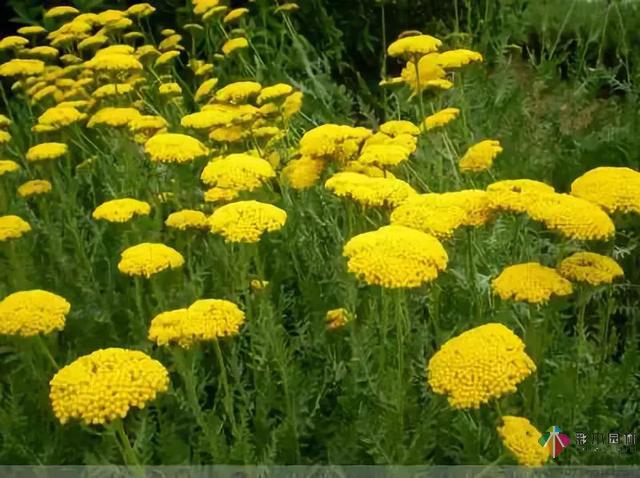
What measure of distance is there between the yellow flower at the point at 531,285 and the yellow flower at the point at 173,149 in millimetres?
905

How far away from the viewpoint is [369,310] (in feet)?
7.33

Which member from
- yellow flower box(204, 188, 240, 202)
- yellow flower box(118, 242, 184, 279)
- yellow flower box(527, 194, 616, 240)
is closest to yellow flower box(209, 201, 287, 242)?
yellow flower box(118, 242, 184, 279)

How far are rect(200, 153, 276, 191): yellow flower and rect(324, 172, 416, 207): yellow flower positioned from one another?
20 centimetres

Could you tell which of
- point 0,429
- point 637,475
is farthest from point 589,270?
point 0,429

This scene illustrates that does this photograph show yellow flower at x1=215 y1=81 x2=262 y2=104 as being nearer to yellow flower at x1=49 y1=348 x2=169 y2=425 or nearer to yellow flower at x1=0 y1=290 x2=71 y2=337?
yellow flower at x1=0 y1=290 x2=71 y2=337

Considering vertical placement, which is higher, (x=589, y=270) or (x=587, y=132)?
(x=589, y=270)

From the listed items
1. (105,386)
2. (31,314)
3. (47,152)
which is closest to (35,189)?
(47,152)

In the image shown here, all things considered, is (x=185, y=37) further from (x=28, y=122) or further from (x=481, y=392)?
(x=481, y=392)

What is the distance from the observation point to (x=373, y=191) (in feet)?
6.73

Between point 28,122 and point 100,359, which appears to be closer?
point 100,359

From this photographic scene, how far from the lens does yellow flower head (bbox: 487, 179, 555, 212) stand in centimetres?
188

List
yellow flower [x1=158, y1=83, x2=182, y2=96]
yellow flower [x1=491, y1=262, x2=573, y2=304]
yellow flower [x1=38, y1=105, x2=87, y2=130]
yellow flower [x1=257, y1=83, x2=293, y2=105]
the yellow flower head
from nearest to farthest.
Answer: yellow flower [x1=491, y1=262, x2=573, y2=304] < the yellow flower head < yellow flower [x1=257, y1=83, x2=293, y2=105] < yellow flower [x1=38, y1=105, x2=87, y2=130] < yellow flower [x1=158, y1=83, x2=182, y2=96]

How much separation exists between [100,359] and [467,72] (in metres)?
2.89

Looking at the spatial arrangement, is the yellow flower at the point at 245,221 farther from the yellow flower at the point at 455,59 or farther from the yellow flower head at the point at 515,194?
the yellow flower at the point at 455,59
